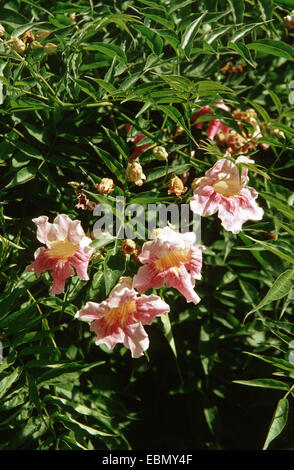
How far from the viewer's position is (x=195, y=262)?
4.62 ft

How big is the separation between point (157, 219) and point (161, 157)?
202 mm

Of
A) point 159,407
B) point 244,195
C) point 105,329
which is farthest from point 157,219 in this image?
point 159,407

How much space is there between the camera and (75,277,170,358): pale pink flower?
4.43ft

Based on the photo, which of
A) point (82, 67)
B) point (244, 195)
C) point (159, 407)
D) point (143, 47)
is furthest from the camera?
point (159, 407)

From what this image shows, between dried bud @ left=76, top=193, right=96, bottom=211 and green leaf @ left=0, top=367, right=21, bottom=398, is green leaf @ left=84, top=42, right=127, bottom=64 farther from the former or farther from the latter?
green leaf @ left=0, top=367, right=21, bottom=398

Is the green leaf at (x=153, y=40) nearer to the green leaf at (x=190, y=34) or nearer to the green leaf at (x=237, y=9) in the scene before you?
the green leaf at (x=190, y=34)

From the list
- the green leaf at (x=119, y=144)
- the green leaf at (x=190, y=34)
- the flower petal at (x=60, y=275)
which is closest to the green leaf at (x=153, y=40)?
the green leaf at (x=190, y=34)

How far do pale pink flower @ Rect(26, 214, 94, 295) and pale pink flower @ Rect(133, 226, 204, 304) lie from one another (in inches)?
6.4

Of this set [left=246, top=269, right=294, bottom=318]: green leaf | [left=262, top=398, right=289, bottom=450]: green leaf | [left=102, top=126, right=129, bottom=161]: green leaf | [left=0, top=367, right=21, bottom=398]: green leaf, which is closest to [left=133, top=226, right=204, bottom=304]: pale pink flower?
[left=246, top=269, right=294, bottom=318]: green leaf

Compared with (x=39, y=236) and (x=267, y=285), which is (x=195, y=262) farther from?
(x=267, y=285)

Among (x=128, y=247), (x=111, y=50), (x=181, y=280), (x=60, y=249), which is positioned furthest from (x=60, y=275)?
(x=111, y=50)

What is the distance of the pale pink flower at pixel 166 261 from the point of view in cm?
133

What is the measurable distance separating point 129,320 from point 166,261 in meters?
0.20

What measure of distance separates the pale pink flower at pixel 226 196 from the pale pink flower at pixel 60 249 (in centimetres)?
35
